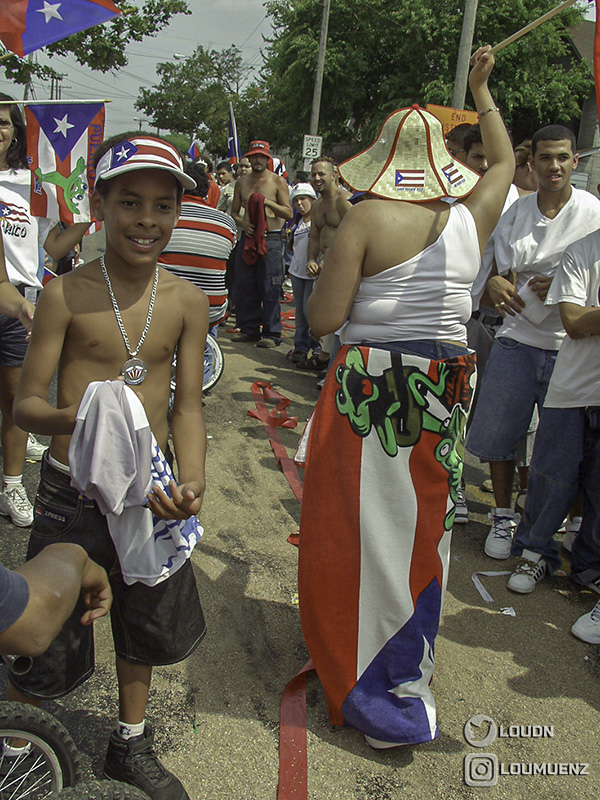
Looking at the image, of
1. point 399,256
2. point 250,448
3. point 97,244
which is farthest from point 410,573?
point 97,244

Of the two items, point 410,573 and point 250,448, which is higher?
point 410,573

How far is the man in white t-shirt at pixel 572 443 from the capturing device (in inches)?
131

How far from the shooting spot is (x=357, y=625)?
8.18 ft

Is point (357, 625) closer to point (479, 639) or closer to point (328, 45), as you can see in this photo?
point (479, 639)

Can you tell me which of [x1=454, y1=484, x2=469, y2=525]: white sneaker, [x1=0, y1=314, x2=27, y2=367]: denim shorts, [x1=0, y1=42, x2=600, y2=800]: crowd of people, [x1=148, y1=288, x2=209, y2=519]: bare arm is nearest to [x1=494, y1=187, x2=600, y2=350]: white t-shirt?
[x1=0, y1=42, x2=600, y2=800]: crowd of people

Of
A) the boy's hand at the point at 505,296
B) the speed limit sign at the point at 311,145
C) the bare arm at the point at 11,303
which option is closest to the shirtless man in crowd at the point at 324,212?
the boy's hand at the point at 505,296

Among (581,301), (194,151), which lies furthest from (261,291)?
(194,151)

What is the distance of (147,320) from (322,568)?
1107mm

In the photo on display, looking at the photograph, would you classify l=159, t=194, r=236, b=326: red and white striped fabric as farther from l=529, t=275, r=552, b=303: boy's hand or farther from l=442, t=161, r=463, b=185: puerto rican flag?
l=442, t=161, r=463, b=185: puerto rican flag

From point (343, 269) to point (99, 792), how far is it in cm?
166

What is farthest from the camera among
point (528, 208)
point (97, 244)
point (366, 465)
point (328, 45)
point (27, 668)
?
point (328, 45)

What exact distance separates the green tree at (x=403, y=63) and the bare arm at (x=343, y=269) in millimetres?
23855

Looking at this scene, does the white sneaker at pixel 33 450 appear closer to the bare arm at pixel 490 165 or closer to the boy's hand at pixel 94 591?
the boy's hand at pixel 94 591

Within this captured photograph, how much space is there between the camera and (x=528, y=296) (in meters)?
3.78
